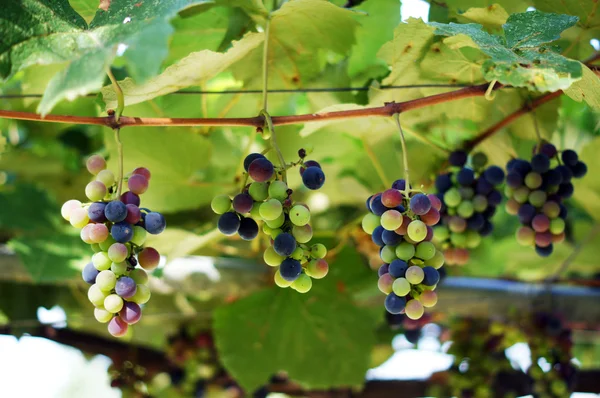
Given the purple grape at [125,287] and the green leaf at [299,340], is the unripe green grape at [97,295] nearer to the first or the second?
the purple grape at [125,287]

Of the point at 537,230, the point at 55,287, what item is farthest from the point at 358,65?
the point at 55,287

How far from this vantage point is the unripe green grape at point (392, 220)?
3.33ft

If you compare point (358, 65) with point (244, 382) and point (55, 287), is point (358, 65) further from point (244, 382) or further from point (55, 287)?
point (55, 287)

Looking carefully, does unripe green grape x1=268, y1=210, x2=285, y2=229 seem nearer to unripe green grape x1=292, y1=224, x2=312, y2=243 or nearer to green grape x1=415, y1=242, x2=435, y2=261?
unripe green grape x1=292, y1=224, x2=312, y2=243

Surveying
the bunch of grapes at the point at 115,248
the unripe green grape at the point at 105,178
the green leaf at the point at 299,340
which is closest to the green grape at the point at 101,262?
the bunch of grapes at the point at 115,248

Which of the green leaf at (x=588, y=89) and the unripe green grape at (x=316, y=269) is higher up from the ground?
the green leaf at (x=588, y=89)

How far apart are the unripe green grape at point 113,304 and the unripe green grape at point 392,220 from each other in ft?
1.43

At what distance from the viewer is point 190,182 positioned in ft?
5.86

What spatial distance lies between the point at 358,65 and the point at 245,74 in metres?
0.47

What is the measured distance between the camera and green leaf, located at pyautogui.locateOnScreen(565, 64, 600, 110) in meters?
1.10

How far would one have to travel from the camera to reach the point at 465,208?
1.45 meters

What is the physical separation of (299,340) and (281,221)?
3.68ft

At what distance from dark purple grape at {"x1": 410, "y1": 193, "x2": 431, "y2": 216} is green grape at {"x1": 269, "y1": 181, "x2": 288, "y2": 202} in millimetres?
206

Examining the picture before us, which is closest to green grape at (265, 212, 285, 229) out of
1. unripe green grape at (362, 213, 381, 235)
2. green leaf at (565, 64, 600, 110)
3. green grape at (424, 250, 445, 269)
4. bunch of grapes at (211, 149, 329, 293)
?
bunch of grapes at (211, 149, 329, 293)
